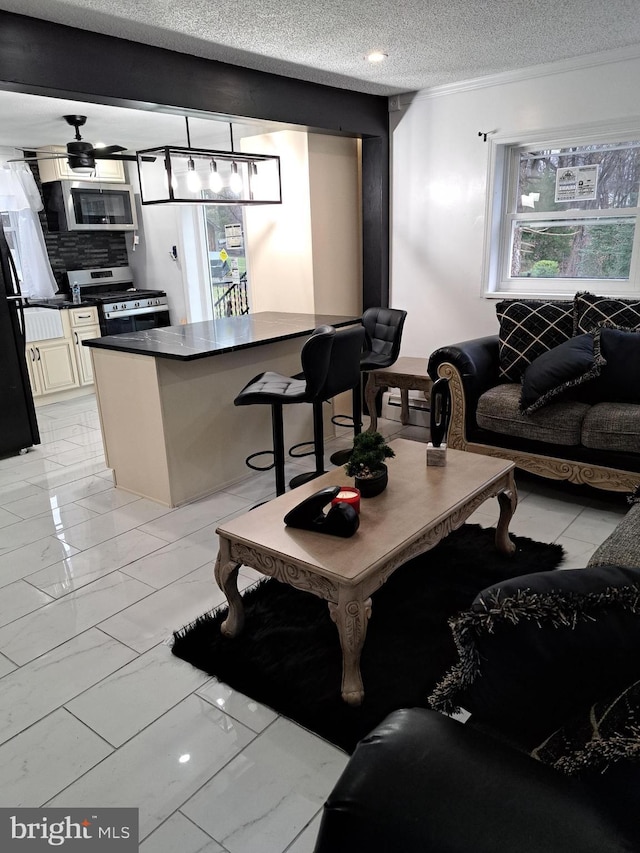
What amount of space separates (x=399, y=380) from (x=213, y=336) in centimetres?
145

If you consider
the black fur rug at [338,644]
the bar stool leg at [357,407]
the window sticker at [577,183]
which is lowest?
the black fur rug at [338,644]

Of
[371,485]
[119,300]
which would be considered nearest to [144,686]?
[371,485]

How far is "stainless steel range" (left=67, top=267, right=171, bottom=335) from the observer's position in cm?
654

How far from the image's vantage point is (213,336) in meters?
3.77

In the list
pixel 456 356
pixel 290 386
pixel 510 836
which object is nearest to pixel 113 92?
pixel 290 386

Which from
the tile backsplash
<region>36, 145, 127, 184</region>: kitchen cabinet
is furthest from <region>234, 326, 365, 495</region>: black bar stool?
the tile backsplash

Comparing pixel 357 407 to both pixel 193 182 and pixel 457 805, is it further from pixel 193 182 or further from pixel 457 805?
pixel 457 805

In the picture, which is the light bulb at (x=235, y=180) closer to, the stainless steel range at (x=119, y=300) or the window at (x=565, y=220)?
the window at (x=565, y=220)

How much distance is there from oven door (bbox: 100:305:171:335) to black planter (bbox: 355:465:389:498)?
457 centimetres

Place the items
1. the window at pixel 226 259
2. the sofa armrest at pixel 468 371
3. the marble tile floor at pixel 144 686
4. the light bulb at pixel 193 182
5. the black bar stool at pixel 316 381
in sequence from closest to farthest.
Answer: the marble tile floor at pixel 144 686 < the black bar stool at pixel 316 381 < the sofa armrest at pixel 468 371 < the light bulb at pixel 193 182 < the window at pixel 226 259

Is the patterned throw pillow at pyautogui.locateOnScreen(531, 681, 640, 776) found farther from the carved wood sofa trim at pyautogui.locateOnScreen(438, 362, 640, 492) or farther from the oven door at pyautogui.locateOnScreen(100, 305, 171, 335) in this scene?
the oven door at pyautogui.locateOnScreen(100, 305, 171, 335)

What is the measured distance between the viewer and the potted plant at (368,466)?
2406 millimetres

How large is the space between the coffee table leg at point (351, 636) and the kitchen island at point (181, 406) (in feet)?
5.64

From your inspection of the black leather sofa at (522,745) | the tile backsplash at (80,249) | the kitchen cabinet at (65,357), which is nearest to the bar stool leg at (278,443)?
the black leather sofa at (522,745)
